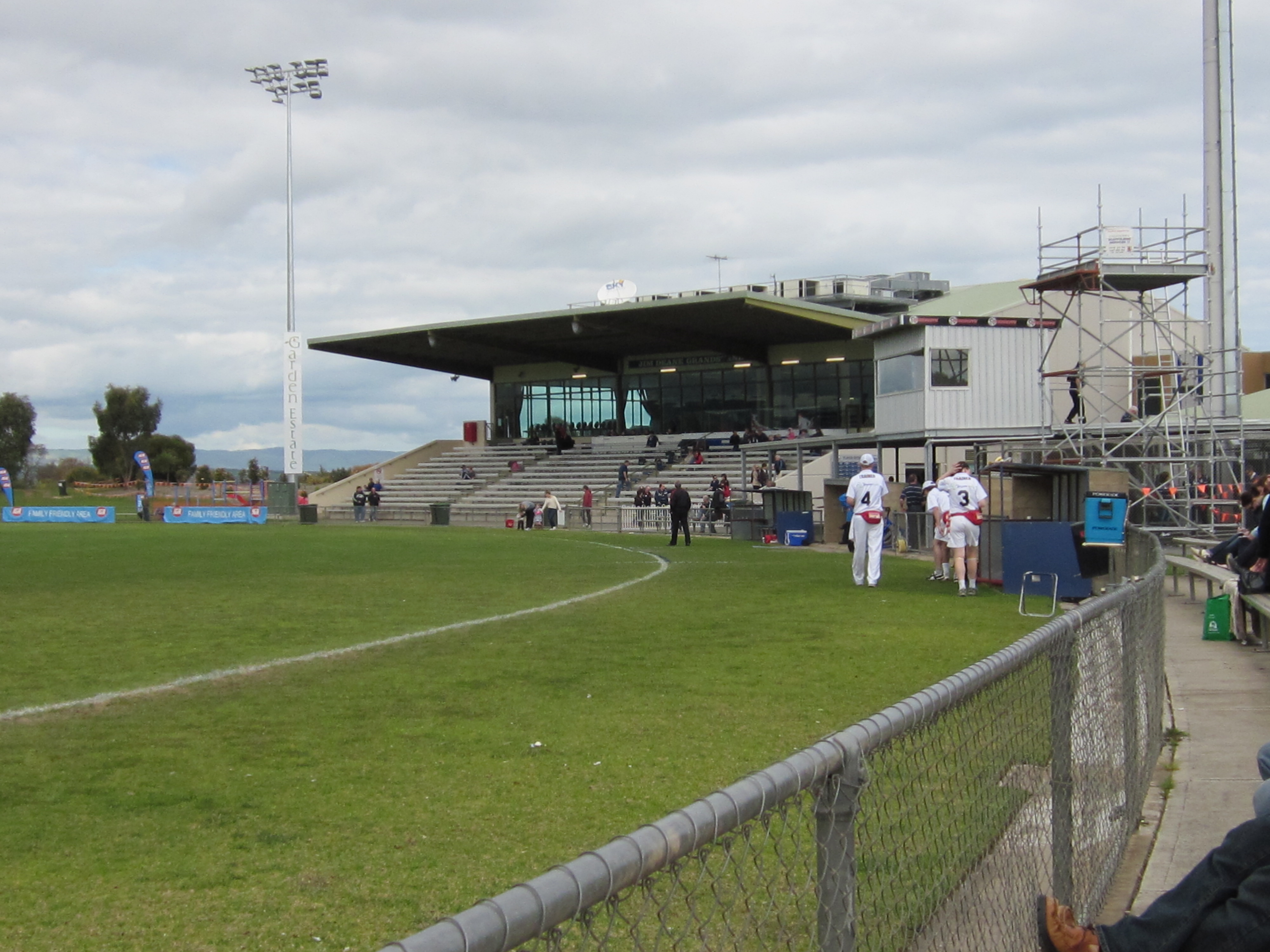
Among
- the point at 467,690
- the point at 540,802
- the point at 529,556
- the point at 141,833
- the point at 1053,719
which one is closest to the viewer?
the point at 1053,719

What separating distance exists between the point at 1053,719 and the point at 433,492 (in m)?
56.7

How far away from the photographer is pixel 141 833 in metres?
6.02

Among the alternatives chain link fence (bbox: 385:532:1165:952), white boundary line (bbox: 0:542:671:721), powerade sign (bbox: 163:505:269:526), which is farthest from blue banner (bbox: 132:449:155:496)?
chain link fence (bbox: 385:532:1165:952)

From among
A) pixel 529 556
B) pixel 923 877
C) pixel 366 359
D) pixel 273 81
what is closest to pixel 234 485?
pixel 366 359

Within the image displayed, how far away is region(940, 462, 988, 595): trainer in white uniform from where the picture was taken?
18.1 meters

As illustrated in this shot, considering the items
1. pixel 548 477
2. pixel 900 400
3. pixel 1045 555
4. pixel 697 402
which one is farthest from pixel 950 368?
pixel 697 402

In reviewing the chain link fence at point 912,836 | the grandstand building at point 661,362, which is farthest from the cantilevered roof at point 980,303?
the chain link fence at point 912,836

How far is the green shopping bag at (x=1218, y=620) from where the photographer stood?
1370 cm

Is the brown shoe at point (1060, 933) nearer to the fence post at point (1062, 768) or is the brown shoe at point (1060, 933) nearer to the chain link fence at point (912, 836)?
the chain link fence at point (912, 836)

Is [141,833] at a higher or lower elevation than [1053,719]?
lower

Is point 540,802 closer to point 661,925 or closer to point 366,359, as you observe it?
point 661,925

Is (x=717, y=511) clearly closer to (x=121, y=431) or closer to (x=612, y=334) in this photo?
(x=612, y=334)

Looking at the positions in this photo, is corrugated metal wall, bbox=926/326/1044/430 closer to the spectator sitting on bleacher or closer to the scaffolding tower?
the scaffolding tower

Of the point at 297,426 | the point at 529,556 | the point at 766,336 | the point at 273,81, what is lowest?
the point at 529,556
